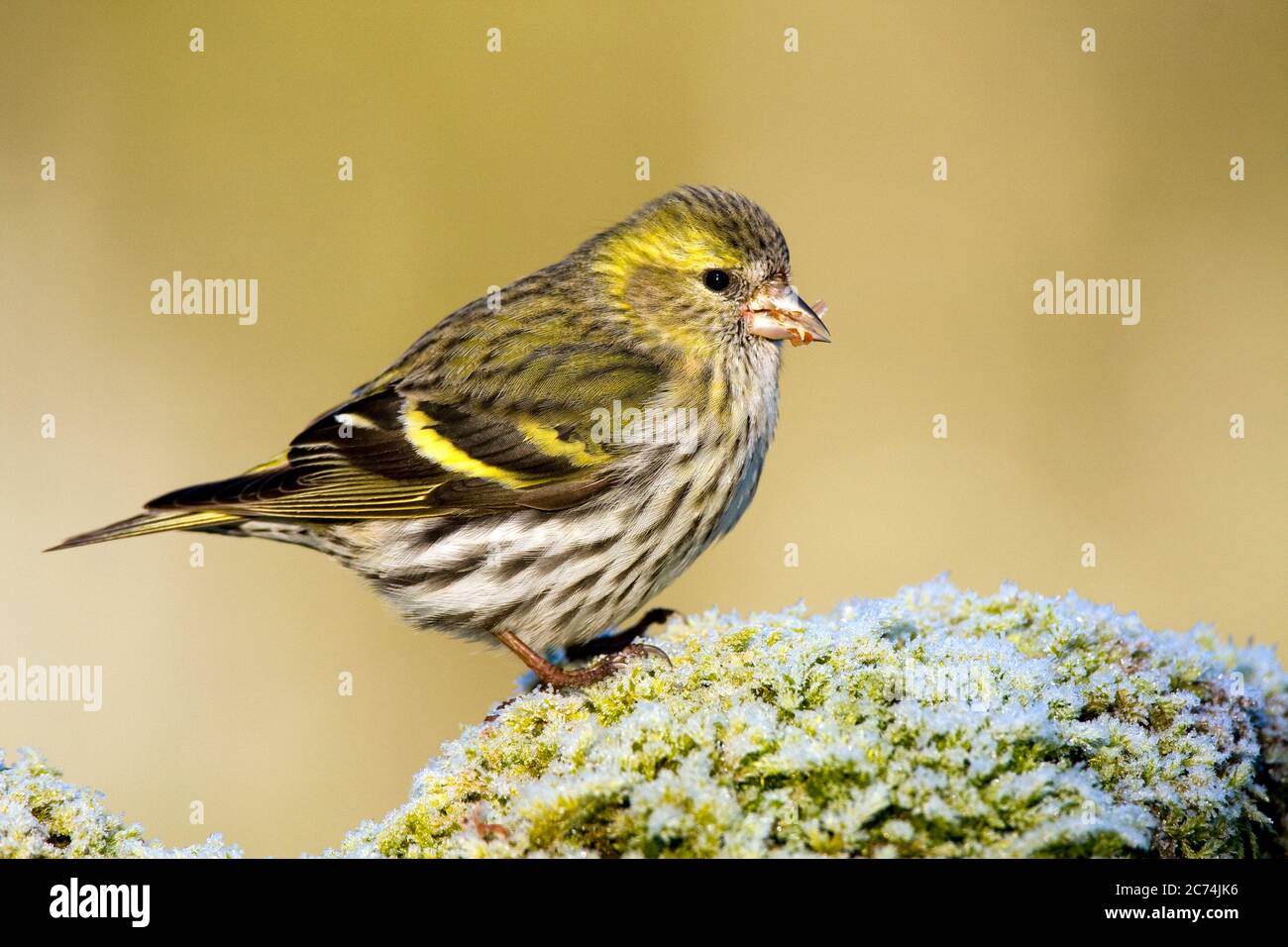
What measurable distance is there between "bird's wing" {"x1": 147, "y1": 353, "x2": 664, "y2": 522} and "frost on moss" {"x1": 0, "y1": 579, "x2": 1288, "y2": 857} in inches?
38.0

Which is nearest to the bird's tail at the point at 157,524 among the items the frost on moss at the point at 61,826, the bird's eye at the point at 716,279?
the frost on moss at the point at 61,826

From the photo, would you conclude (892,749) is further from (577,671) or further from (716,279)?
(716,279)

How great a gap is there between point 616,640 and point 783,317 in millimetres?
1377

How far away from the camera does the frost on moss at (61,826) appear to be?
260 centimetres

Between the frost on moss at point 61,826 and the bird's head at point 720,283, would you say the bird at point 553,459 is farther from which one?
the frost on moss at point 61,826

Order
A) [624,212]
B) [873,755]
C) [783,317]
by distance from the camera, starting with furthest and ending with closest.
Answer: [624,212], [783,317], [873,755]

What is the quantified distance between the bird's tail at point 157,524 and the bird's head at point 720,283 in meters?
1.73

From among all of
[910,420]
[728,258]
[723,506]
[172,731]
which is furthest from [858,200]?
[172,731]

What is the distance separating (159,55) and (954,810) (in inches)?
329

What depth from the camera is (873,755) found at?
242cm

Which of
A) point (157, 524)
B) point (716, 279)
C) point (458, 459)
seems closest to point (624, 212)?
point (716, 279)
